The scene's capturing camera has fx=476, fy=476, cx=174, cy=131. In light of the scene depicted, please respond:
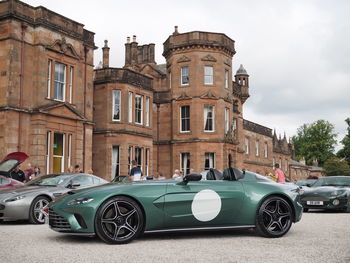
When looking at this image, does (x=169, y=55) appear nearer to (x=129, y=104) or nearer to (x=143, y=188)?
(x=129, y=104)

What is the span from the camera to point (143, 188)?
7289 mm

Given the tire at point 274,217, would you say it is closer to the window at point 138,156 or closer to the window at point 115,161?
the window at point 115,161

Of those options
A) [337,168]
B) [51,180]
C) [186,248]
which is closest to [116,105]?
[51,180]

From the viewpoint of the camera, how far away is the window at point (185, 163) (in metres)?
36.1

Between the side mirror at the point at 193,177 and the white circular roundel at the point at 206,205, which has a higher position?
the side mirror at the point at 193,177

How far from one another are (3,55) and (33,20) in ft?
8.04

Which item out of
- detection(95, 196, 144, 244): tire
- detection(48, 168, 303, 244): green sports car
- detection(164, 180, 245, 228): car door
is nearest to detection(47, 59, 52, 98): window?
detection(48, 168, 303, 244): green sports car

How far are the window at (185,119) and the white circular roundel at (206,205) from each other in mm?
28761

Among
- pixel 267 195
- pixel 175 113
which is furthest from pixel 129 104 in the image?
pixel 267 195

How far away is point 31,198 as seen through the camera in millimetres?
10758

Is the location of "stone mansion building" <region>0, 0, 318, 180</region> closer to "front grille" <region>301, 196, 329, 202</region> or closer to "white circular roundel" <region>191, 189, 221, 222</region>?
"front grille" <region>301, 196, 329, 202</region>

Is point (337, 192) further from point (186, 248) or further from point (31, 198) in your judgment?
point (186, 248)

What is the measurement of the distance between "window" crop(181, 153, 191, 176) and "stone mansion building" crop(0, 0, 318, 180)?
82mm

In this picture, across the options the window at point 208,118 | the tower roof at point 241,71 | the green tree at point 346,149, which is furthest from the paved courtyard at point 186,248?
the green tree at point 346,149
